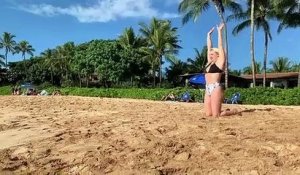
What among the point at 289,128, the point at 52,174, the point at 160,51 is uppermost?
the point at 160,51

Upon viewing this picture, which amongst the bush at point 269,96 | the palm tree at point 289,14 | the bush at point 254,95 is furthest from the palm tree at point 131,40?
the bush at point 269,96

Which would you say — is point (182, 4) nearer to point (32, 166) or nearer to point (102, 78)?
point (102, 78)

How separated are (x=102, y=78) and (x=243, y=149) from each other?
48.3 meters

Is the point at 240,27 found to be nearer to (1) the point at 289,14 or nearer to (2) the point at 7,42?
(1) the point at 289,14

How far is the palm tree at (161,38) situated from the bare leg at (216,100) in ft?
135

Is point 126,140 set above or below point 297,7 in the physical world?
below

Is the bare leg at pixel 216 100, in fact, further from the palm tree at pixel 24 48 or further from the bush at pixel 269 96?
the palm tree at pixel 24 48

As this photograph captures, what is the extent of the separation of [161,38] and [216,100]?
4119cm

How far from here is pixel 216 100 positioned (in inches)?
338

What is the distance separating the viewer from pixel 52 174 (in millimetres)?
5660

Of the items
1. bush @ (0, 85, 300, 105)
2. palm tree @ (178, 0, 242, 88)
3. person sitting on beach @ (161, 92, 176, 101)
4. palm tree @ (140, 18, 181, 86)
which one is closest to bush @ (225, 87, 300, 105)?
bush @ (0, 85, 300, 105)

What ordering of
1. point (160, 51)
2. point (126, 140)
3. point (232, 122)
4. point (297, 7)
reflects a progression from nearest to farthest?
point (126, 140) < point (232, 122) < point (297, 7) < point (160, 51)

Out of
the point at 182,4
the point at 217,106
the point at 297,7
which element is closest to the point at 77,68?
the point at 182,4

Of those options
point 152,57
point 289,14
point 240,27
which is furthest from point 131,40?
point 289,14
